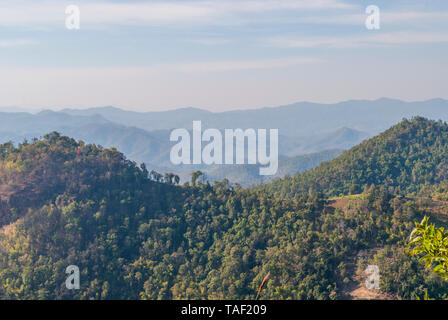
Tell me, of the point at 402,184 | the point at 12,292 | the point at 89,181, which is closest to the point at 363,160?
the point at 402,184

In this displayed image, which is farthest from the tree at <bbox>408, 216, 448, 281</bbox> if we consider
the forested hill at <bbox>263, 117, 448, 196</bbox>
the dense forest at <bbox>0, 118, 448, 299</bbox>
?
the forested hill at <bbox>263, 117, 448, 196</bbox>

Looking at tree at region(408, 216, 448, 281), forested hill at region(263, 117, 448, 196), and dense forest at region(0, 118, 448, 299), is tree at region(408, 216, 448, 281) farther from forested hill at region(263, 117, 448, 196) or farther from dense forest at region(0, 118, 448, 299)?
forested hill at region(263, 117, 448, 196)

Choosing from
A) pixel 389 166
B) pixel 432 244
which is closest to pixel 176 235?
pixel 432 244

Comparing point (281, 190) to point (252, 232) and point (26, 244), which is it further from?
point (26, 244)

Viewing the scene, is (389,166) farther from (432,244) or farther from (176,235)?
(432,244)

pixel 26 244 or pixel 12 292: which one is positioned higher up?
pixel 26 244

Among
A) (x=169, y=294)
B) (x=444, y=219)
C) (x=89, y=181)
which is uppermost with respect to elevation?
(x=89, y=181)
